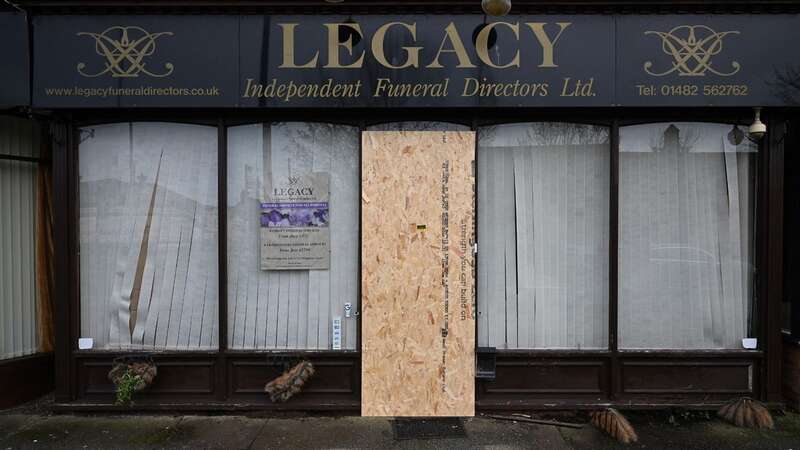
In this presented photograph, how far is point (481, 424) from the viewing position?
16.2ft

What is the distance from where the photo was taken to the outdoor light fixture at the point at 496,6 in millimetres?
4504

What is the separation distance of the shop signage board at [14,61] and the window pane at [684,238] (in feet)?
21.3

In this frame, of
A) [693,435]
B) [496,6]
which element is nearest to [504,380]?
[693,435]

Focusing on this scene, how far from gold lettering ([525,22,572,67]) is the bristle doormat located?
387cm

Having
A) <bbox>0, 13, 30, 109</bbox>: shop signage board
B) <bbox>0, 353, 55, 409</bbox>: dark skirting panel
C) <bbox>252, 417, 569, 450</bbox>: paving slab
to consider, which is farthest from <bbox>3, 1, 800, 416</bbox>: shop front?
<bbox>0, 353, 55, 409</bbox>: dark skirting panel

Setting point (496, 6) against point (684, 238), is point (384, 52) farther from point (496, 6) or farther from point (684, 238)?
point (684, 238)

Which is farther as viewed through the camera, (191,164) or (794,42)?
(191,164)

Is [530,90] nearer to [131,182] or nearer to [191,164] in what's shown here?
[191,164]

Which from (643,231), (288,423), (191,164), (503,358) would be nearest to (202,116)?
(191,164)

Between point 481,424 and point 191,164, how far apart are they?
166 inches

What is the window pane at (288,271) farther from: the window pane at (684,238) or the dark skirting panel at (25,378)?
the window pane at (684,238)

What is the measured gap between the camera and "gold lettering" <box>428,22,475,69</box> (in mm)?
5008

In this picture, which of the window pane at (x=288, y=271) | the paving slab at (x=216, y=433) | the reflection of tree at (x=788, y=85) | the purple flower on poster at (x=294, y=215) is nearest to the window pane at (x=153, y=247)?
the window pane at (x=288, y=271)

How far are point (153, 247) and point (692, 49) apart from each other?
6.21 meters
